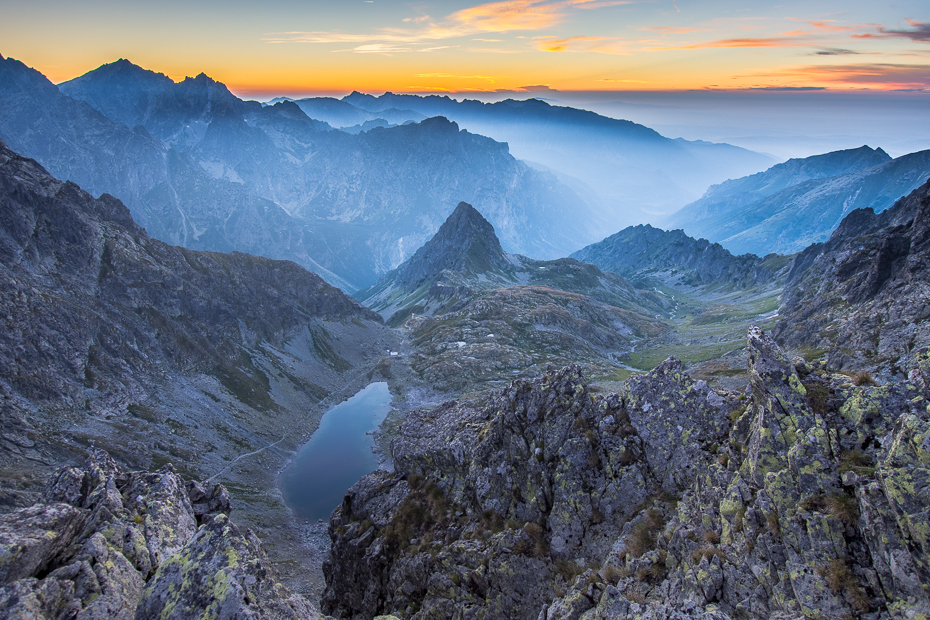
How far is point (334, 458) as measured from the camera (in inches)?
4980

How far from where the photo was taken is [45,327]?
120 m

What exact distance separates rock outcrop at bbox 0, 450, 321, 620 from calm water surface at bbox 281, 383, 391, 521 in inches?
3037

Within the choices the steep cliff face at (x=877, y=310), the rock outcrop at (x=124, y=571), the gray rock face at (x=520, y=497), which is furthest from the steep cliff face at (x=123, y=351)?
the steep cliff face at (x=877, y=310)

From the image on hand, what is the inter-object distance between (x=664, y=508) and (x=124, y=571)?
1210 inches

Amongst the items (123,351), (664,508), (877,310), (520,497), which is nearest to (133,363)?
(123,351)

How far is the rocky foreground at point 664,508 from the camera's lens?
54.5ft

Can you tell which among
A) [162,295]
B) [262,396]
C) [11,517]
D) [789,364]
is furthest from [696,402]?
[162,295]

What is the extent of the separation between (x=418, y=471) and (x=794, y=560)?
1529 inches

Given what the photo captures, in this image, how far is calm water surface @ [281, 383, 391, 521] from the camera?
105 m

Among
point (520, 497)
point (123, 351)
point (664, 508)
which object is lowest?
point (123, 351)

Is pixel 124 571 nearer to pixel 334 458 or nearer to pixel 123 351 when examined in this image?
pixel 334 458

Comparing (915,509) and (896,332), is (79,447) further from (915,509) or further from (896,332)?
(896,332)

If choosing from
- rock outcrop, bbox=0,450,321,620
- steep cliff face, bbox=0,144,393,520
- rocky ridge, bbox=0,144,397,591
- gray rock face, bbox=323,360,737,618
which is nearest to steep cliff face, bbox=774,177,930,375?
gray rock face, bbox=323,360,737,618

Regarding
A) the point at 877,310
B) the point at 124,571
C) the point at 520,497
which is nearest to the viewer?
the point at 124,571
